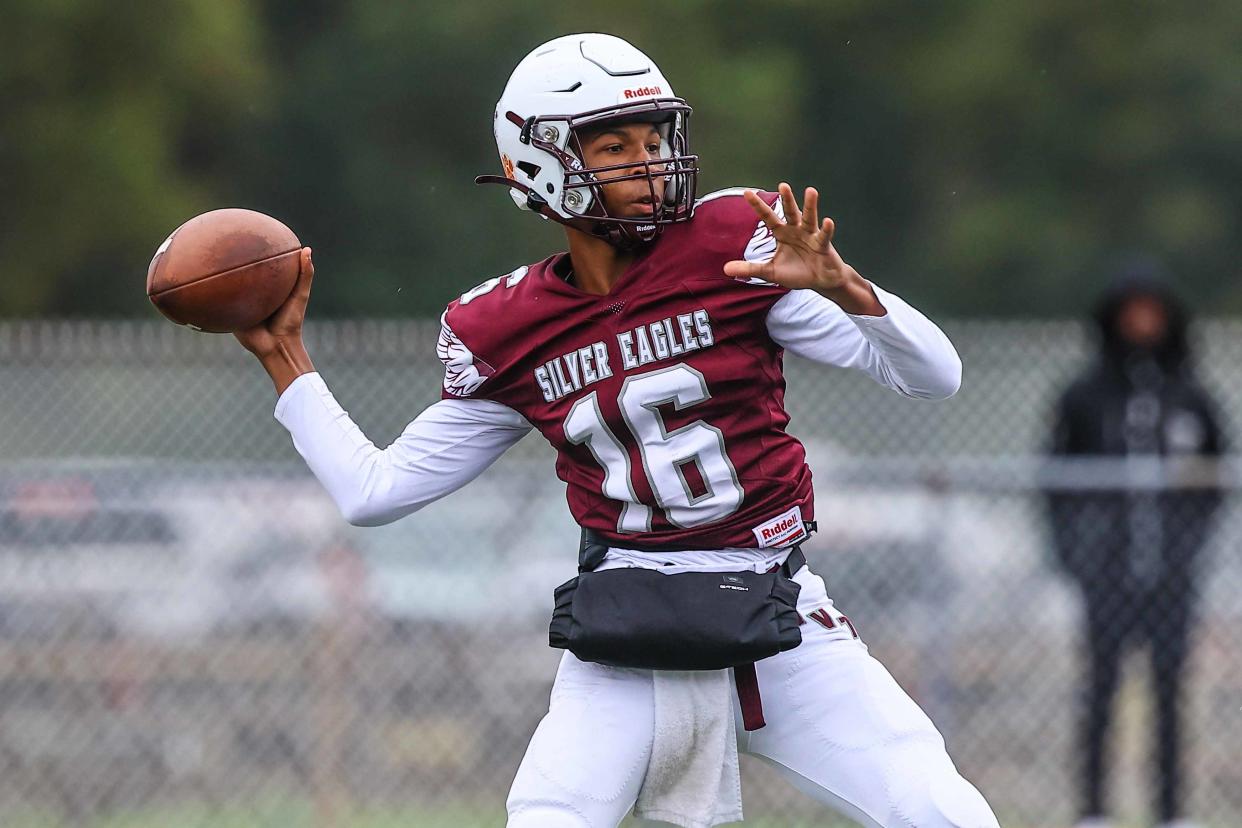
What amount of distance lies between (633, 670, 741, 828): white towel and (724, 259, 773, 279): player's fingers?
775mm

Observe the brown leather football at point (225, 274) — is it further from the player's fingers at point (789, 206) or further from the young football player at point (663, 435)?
the player's fingers at point (789, 206)

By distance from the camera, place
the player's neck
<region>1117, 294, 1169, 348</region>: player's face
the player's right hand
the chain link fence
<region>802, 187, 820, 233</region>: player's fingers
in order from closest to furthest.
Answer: <region>802, 187, 820, 233</region>: player's fingers, the player's neck, the player's right hand, the chain link fence, <region>1117, 294, 1169, 348</region>: player's face

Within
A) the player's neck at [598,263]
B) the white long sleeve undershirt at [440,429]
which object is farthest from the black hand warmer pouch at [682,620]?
the player's neck at [598,263]

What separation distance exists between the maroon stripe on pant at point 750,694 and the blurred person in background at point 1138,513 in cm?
317

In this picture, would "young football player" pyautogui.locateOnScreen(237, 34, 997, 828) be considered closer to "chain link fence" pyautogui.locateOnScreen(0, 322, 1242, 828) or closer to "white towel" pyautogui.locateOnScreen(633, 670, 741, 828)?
"white towel" pyautogui.locateOnScreen(633, 670, 741, 828)

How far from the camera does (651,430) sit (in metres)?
3.63

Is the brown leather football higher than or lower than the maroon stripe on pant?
higher

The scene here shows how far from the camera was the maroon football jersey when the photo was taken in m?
3.62

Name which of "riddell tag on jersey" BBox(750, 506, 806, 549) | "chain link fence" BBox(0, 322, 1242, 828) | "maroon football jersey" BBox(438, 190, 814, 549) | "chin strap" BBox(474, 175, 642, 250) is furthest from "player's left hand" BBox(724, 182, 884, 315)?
"chain link fence" BBox(0, 322, 1242, 828)

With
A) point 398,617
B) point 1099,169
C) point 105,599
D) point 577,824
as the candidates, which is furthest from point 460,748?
point 1099,169

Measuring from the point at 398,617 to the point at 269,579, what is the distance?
0.47m

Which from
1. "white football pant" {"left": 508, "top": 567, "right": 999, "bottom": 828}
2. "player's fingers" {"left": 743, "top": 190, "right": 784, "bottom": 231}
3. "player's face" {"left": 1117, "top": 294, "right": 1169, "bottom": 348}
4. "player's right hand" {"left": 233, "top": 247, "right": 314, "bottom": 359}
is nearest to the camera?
"player's fingers" {"left": 743, "top": 190, "right": 784, "bottom": 231}

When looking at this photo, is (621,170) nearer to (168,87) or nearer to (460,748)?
(460,748)

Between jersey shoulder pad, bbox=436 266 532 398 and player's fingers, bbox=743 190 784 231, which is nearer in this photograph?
player's fingers, bbox=743 190 784 231
